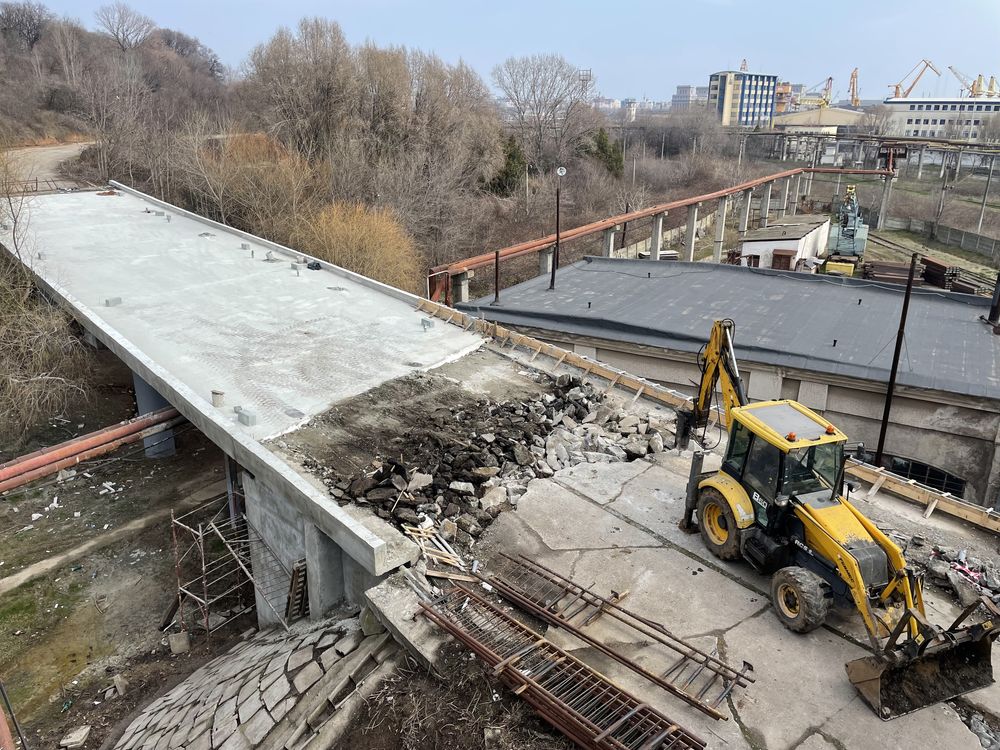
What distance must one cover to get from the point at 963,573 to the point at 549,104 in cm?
5896

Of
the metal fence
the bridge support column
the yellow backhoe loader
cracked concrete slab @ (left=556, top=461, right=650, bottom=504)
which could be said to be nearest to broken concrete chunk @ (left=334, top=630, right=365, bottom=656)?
cracked concrete slab @ (left=556, top=461, right=650, bottom=504)

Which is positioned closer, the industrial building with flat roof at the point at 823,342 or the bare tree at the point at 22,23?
the industrial building with flat roof at the point at 823,342

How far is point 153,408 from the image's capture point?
16.7 metres

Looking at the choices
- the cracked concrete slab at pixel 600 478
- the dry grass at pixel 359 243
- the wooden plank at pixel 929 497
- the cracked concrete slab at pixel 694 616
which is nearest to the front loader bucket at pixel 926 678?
the cracked concrete slab at pixel 694 616

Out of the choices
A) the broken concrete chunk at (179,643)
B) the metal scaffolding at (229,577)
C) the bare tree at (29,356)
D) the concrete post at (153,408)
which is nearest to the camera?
the metal scaffolding at (229,577)

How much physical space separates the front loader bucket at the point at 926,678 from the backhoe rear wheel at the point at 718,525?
2.16 m

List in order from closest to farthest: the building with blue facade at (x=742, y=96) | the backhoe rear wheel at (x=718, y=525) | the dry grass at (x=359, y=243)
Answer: the backhoe rear wheel at (x=718, y=525), the dry grass at (x=359, y=243), the building with blue facade at (x=742, y=96)

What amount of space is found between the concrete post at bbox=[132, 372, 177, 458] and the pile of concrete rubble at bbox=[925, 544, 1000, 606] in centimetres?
1493

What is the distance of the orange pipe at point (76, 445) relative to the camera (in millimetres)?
11883

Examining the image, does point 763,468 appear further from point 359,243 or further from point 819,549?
point 359,243

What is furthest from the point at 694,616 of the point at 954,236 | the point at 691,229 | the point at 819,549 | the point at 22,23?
the point at 22,23

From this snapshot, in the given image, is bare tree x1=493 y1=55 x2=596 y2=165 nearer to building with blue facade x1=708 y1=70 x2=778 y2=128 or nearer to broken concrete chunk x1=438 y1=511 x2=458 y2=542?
broken concrete chunk x1=438 y1=511 x2=458 y2=542

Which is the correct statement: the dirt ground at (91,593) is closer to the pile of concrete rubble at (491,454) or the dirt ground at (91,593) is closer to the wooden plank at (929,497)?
the pile of concrete rubble at (491,454)

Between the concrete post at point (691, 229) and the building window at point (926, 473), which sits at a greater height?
the concrete post at point (691, 229)
